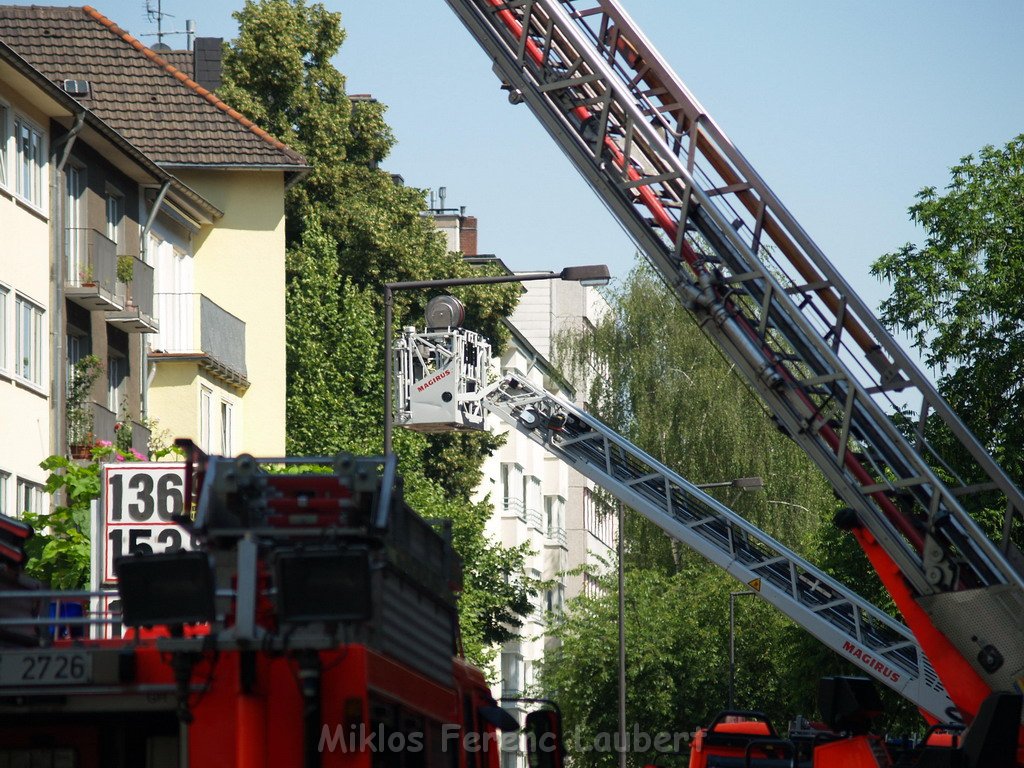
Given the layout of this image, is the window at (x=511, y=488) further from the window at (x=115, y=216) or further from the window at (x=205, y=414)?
the window at (x=115, y=216)

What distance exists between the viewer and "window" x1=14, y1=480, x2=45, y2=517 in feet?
95.8

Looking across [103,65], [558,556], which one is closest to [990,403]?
[103,65]

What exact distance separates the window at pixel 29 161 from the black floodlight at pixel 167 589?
2437 centimetres

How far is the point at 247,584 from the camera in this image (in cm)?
643

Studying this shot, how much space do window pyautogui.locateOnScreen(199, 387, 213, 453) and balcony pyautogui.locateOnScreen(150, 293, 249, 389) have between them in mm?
502

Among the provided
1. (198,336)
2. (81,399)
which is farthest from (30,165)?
(198,336)

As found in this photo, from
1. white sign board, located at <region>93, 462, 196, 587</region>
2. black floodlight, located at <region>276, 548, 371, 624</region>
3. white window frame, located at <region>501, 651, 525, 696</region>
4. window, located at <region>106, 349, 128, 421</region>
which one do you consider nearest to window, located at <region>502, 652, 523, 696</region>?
white window frame, located at <region>501, 651, 525, 696</region>

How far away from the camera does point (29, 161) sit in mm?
30406

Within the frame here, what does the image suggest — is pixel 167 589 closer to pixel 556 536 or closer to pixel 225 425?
pixel 225 425

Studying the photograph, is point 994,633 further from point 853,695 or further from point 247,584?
point 247,584

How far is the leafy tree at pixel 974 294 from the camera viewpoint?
3006 cm

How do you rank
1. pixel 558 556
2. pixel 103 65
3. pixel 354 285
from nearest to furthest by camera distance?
pixel 103 65
pixel 354 285
pixel 558 556

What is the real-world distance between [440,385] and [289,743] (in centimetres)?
1938

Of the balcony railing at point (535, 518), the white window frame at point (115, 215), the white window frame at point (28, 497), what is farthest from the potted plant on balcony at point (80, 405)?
the balcony railing at point (535, 518)
